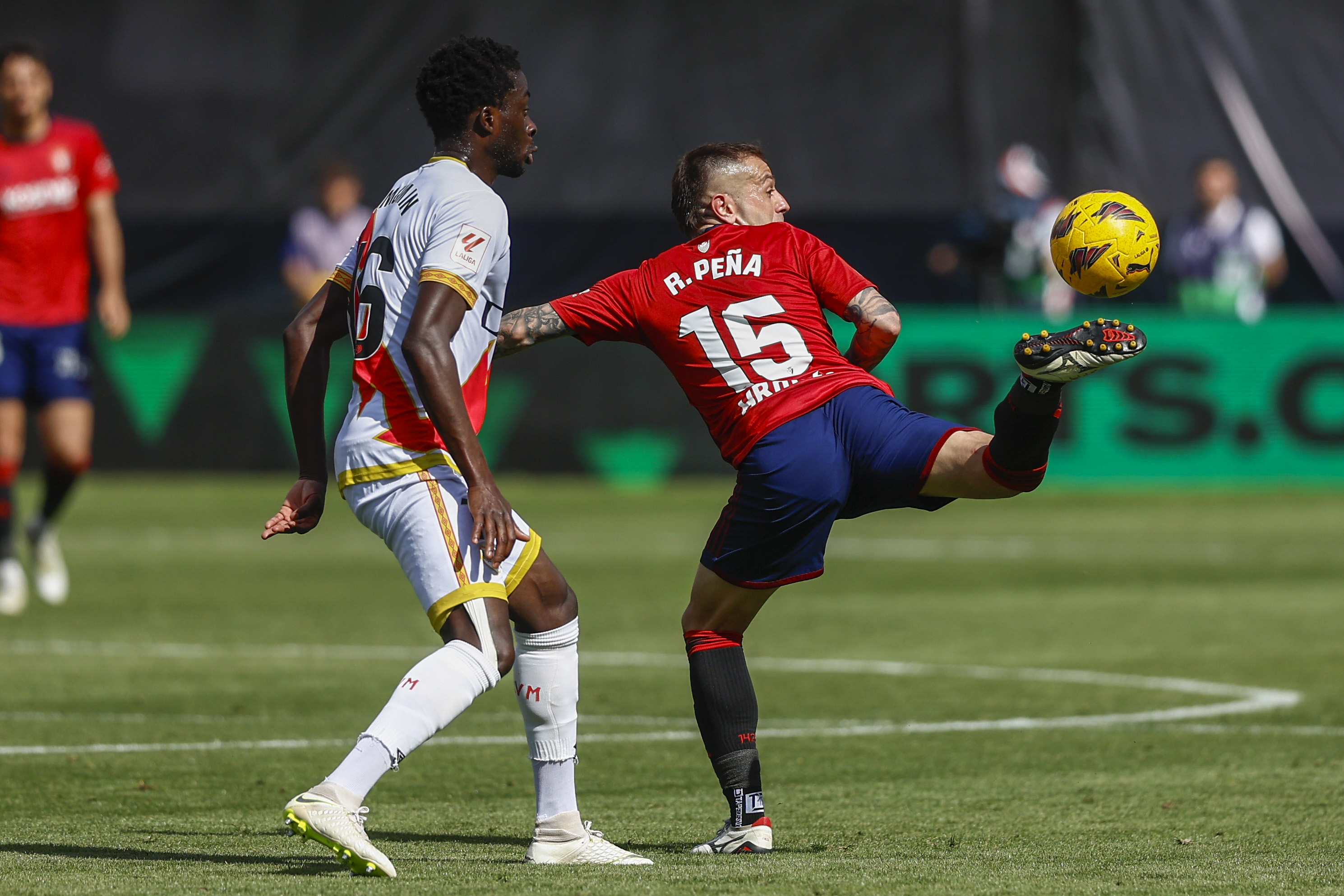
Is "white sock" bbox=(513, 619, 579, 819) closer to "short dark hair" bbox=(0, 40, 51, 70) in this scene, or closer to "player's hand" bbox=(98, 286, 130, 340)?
"player's hand" bbox=(98, 286, 130, 340)

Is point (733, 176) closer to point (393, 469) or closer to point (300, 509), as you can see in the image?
point (393, 469)

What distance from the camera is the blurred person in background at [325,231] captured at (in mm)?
19062

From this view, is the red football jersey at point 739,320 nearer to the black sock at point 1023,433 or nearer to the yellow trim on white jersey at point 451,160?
the black sock at point 1023,433

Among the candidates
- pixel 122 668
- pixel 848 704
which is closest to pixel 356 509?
pixel 848 704

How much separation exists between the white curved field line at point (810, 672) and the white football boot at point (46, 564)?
161cm

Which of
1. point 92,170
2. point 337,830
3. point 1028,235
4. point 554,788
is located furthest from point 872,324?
point 1028,235

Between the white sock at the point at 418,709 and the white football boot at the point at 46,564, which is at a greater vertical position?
the white sock at the point at 418,709

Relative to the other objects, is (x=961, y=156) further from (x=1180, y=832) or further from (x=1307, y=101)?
(x=1180, y=832)

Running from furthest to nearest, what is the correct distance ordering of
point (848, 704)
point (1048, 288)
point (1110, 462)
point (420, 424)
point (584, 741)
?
point (1048, 288), point (1110, 462), point (848, 704), point (584, 741), point (420, 424)

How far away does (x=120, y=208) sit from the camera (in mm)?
23688

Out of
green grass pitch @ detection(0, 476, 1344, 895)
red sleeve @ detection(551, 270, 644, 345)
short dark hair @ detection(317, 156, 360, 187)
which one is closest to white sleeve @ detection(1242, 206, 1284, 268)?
green grass pitch @ detection(0, 476, 1344, 895)

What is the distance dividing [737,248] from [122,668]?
4.59m

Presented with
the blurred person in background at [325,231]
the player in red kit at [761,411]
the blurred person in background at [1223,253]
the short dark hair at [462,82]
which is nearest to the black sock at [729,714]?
the player in red kit at [761,411]

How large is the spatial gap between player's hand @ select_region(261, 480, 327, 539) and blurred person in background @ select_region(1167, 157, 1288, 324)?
14.6 metres
